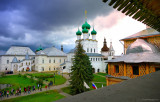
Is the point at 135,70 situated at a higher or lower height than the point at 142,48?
lower

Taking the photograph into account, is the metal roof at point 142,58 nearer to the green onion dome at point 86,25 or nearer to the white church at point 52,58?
the white church at point 52,58

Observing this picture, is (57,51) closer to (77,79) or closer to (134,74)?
(77,79)

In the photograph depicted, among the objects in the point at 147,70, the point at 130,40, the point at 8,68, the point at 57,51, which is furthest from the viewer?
the point at 57,51

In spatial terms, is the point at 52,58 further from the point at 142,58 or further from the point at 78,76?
the point at 142,58

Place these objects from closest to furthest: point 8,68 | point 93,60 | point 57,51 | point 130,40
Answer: point 130,40, point 93,60, point 8,68, point 57,51

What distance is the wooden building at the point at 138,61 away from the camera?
13.5m

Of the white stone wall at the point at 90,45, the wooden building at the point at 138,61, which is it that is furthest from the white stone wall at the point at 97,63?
the wooden building at the point at 138,61

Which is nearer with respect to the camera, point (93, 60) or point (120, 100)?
point (120, 100)

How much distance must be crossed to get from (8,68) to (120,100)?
6183cm

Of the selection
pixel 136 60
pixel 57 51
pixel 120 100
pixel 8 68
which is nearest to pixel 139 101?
pixel 120 100

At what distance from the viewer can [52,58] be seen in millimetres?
53188

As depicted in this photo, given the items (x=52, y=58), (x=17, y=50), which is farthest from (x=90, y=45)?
(x=17, y=50)

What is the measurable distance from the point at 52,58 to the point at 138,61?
44897 millimetres

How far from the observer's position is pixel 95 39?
53969mm
